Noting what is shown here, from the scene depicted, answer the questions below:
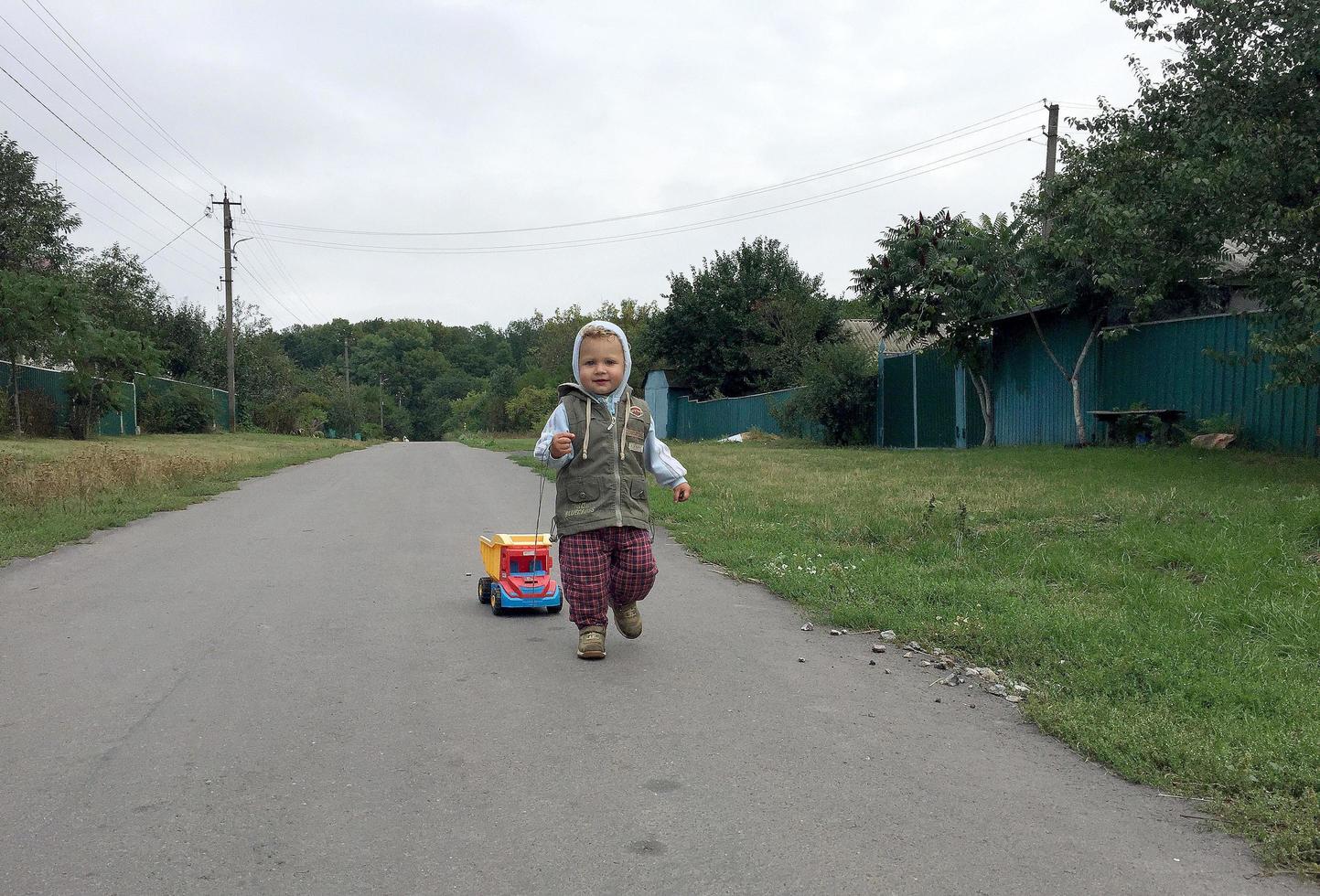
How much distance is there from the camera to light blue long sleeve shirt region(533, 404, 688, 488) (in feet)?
16.5

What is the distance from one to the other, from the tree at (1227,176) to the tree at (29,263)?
76.9ft

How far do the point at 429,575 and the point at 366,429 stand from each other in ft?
266

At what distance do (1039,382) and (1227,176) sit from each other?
7.90 metres

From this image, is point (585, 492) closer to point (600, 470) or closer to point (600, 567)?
point (600, 470)

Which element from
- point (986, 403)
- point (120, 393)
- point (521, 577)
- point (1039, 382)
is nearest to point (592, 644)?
point (521, 577)

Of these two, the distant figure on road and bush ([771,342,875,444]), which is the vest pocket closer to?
the distant figure on road

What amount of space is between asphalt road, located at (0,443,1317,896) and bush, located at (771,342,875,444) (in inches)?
704

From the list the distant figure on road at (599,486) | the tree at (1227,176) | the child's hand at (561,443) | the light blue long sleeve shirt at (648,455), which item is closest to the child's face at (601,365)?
the distant figure on road at (599,486)

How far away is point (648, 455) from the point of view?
5.32 m

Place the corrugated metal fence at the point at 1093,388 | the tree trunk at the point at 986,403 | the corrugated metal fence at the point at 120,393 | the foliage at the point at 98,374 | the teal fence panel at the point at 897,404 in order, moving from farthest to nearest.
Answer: the corrugated metal fence at the point at 120,393, the foliage at the point at 98,374, the teal fence panel at the point at 897,404, the tree trunk at the point at 986,403, the corrugated metal fence at the point at 1093,388

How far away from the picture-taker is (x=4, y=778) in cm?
340

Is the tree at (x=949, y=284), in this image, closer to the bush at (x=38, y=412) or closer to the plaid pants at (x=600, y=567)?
the plaid pants at (x=600, y=567)

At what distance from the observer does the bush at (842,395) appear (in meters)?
23.7

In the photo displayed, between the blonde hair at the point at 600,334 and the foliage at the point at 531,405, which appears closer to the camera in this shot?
the blonde hair at the point at 600,334
